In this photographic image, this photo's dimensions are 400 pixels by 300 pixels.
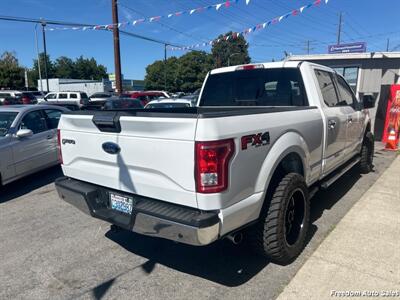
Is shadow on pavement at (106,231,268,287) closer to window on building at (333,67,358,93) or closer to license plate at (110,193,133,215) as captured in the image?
license plate at (110,193,133,215)

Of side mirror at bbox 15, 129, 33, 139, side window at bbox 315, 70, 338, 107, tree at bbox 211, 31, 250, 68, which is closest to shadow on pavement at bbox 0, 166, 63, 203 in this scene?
side mirror at bbox 15, 129, 33, 139

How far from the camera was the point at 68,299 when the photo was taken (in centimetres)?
283

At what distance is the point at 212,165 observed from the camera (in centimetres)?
238

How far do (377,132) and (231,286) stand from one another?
429 inches

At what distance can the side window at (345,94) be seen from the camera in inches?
196

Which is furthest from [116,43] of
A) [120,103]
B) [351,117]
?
[351,117]

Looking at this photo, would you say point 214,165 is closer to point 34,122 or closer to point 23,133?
point 23,133

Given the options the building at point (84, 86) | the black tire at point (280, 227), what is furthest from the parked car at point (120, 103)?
the building at point (84, 86)

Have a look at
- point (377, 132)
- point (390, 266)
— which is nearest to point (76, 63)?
point (377, 132)

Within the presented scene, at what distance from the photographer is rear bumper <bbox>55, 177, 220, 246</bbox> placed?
2400mm

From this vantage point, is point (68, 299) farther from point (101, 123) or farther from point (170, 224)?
point (101, 123)

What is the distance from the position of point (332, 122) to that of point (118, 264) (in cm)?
306

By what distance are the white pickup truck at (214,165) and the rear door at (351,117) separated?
69cm

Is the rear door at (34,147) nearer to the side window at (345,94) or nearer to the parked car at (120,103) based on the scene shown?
the side window at (345,94)
